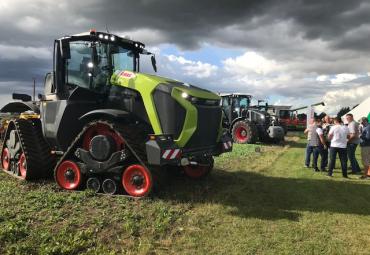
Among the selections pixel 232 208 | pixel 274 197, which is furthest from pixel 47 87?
pixel 274 197

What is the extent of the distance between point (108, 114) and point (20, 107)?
148 inches

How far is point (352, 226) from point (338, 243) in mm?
1025

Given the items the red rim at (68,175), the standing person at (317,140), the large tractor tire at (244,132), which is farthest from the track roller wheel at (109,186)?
the large tractor tire at (244,132)

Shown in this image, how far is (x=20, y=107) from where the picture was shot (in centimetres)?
1034

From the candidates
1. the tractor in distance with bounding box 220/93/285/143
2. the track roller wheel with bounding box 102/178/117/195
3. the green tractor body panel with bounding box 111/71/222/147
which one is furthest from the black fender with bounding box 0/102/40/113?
the tractor in distance with bounding box 220/93/285/143

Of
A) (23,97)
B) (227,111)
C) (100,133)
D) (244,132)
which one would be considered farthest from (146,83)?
(227,111)

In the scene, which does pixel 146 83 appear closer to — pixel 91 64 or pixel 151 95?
pixel 151 95

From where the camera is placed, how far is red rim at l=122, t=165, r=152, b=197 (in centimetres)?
748

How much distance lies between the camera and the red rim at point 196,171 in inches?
388

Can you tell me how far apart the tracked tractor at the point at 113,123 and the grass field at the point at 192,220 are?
0.48m

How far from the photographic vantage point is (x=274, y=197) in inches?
332

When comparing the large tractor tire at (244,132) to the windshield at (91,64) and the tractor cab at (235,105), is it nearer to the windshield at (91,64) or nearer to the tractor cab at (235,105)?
the tractor cab at (235,105)

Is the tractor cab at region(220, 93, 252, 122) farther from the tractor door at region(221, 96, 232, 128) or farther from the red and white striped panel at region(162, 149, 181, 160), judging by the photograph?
the red and white striped panel at region(162, 149, 181, 160)

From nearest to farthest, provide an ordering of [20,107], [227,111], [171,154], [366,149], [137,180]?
Result: 1. [171,154]
2. [137,180]
3. [20,107]
4. [366,149]
5. [227,111]
